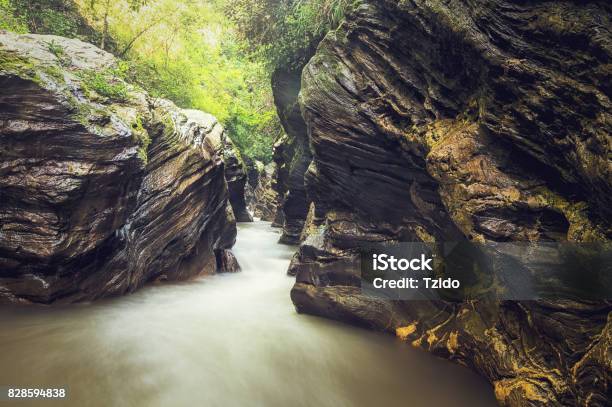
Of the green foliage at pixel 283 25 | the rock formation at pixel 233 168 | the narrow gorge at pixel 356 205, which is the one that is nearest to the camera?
the narrow gorge at pixel 356 205

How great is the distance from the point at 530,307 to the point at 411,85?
3.92 meters

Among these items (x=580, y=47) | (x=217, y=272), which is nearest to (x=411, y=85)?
(x=580, y=47)

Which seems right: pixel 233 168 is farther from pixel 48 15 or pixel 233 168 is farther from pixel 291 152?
pixel 48 15

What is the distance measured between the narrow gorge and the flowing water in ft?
0.14

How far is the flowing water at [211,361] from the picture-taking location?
15.0 ft

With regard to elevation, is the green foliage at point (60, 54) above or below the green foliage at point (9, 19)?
below

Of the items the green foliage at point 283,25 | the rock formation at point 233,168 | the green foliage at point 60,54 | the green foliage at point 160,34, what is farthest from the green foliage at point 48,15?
the rock formation at point 233,168

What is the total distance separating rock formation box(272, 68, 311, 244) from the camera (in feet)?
39.6

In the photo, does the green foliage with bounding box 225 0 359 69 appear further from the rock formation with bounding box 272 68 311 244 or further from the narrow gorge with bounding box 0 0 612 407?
the rock formation with bounding box 272 68 311 244

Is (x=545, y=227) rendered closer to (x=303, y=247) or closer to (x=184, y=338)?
(x=303, y=247)

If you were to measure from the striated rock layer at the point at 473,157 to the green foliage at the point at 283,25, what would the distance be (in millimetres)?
2121

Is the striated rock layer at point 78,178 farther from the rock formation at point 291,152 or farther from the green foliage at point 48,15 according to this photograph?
the green foliage at point 48,15

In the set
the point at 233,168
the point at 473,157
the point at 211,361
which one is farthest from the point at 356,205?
the point at 233,168

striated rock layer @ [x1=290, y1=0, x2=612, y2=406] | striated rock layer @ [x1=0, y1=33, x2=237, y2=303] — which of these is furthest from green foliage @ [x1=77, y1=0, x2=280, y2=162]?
striated rock layer @ [x1=290, y1=0, x2=612, y2=406]
